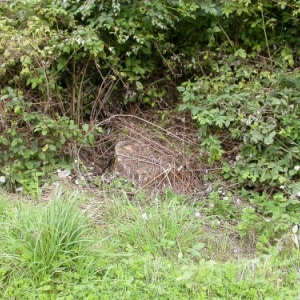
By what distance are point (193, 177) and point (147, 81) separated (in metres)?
1.47

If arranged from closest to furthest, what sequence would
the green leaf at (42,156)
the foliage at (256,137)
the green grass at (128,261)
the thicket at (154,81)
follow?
the green grass at (128,261)
the foliage at (256,137)
the thicket at (154,81)
the green leaf at (42,156)

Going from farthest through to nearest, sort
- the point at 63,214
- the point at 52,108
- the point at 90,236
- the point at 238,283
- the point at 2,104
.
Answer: the point at 52,108 < the point at 2,104 < the point at 90,236 < the point at 63,214 < the point at 238,283

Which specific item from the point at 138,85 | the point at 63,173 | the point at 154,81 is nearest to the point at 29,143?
the point at 63,173

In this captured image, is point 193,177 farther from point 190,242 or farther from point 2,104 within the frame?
point 2,104

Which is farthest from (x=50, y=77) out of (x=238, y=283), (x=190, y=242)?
(x=238, y=283)

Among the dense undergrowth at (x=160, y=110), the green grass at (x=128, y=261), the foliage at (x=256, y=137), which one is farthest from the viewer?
the foliage at (x=256, y=137)

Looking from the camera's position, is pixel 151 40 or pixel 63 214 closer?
pixel 63 214

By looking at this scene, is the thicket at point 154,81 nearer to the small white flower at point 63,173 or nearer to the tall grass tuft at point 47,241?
the small white flower at point 63,173

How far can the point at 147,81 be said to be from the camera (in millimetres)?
4883

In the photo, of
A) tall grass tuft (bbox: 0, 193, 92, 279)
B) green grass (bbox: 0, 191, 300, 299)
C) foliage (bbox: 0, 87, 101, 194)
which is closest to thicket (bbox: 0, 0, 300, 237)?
foliage (bbox: 0, 87, 101, 194)

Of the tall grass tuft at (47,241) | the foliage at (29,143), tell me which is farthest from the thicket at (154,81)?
the tall grass tuft at (47,241)

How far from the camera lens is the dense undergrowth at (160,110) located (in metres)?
2.56

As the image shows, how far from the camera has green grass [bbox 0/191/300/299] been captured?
2434 millimetres

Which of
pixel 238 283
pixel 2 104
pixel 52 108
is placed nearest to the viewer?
pixel 238 283
